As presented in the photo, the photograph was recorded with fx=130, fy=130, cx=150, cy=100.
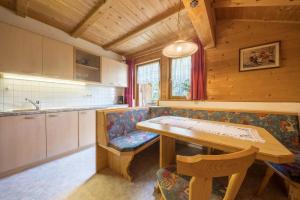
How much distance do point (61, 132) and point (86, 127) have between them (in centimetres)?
47

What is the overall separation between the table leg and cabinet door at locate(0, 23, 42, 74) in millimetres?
2291

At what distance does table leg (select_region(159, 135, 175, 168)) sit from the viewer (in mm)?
1539

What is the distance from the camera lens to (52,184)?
1573mm

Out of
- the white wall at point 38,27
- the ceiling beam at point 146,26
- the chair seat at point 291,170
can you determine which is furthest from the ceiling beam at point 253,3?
the white wall at point 38,27

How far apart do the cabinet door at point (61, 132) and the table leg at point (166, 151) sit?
1.78 metres

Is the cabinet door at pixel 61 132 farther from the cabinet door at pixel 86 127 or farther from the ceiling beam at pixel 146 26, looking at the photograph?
the ceiling beam at pixel 146 26

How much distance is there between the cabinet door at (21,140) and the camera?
1686 mm

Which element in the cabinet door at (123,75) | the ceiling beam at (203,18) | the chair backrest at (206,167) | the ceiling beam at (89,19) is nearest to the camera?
the chair backrest at (206,167)

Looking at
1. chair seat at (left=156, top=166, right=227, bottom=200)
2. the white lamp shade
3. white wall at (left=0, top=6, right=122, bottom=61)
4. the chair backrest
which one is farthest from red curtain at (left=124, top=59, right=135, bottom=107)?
the chair backrest

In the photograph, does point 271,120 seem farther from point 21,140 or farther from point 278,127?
point 21,140

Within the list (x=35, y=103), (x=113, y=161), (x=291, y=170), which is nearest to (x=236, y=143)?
(x=291, y=170)

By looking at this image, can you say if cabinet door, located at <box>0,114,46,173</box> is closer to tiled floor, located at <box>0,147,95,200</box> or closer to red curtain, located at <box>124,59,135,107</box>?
tiled floor, located at <box>0,147,95,200</box>

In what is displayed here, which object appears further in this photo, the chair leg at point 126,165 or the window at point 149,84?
the window at point 149,84

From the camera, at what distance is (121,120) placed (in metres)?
2.00
